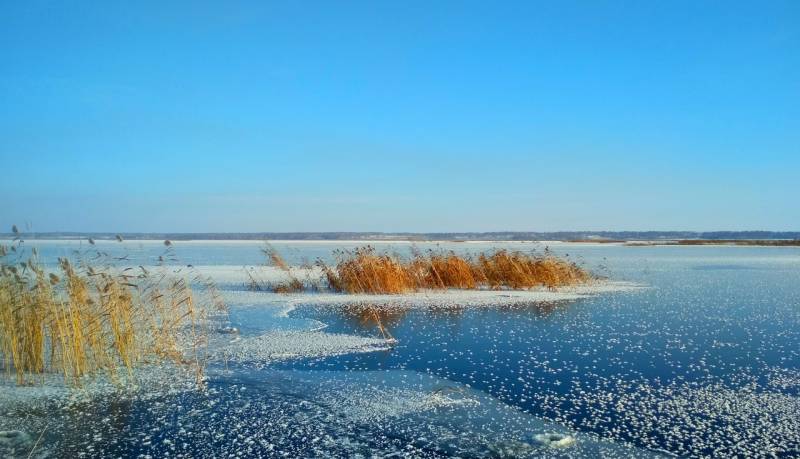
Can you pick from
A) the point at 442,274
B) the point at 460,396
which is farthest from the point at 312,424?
the point at 442,274

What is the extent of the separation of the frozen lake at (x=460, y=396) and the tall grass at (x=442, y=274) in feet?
13.9

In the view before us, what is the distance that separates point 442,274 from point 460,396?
9.61 meters

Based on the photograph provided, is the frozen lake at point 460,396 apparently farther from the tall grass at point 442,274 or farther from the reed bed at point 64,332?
the tall grass at point 442,274

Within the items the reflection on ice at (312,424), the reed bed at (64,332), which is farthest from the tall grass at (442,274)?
the reflection on ice at (312,424)

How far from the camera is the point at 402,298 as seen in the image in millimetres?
12461

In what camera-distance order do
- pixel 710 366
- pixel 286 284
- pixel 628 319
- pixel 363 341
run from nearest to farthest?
pixel 710 366 → pixel 363 341 → pixel 628 319 → pixel 286 284

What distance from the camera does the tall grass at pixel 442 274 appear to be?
533 inches

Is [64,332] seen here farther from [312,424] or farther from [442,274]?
[442,274]

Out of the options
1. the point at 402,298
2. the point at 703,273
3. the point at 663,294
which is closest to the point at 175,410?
the point at 402,298

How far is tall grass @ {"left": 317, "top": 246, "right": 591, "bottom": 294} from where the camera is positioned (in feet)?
44.4

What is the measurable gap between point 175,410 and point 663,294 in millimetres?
10866

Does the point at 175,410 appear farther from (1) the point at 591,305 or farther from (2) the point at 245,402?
(1) the point at 591,305

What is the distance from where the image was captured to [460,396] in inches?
201

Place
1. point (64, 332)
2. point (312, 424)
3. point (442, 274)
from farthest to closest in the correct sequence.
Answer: point (442, 274) < point (64, 332) < point (312, 424)
